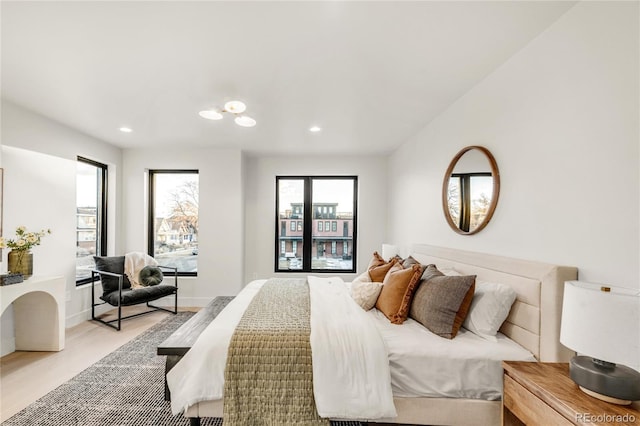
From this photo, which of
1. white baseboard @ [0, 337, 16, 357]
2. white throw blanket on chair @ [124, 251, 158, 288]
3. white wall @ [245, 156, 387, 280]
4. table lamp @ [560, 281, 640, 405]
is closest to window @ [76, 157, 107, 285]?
white throw blanket on chair @ [124, 251, 158, 288]

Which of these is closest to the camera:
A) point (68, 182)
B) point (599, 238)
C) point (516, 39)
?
point (599, 238)

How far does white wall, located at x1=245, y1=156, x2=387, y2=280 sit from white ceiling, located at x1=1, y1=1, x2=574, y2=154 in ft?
5.74

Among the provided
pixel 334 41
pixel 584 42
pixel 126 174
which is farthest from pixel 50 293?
pixel 584 42

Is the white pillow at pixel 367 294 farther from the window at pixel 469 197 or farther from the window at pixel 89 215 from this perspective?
the window at pixel 89 215

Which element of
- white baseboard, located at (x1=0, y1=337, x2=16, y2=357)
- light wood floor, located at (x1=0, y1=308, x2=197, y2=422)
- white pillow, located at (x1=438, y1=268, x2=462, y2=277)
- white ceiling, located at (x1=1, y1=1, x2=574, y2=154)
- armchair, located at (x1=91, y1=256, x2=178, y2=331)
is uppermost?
white ceiling, located at (x1=1, y1=1, x2=574, y2=154)

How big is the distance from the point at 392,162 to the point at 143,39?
148 inches

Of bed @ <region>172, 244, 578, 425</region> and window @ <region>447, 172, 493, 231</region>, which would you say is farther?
window @ <region>447, 172, 493, 231</region>

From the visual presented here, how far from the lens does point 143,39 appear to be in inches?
71.6

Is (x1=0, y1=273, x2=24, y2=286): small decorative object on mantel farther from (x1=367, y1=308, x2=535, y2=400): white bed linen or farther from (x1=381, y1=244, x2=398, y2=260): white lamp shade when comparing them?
(x1=381, y1=244, x2=398, y2=260): white lamp shade

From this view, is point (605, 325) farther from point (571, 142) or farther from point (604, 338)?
point (571, 142)

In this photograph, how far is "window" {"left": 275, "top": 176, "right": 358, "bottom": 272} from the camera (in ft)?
17.0

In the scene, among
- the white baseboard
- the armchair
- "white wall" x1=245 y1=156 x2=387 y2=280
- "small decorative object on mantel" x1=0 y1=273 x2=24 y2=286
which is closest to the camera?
"small decorative object on mantel" x1=0 y1=273 x2=24 y2=286

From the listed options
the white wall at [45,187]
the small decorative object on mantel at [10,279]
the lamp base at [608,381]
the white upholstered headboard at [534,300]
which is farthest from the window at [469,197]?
the white wall at [45,187]

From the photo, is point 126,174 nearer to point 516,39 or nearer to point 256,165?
point 256,165
